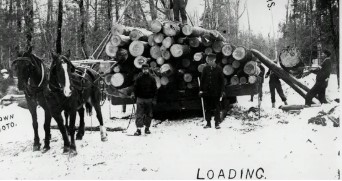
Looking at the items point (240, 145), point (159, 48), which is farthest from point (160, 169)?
point (159, 48)

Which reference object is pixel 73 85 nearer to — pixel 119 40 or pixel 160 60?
pixel 119 40

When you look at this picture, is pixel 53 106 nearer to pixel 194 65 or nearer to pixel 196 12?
pixel 194 65

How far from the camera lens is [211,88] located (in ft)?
32.3

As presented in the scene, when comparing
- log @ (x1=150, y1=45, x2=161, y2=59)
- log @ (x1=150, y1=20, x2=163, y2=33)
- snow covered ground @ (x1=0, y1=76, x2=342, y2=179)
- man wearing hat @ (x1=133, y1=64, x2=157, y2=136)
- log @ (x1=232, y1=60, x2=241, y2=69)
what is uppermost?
log @ (x1=150, y1=20, x2=163, y2=33)

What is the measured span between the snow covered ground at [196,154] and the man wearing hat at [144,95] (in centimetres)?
43

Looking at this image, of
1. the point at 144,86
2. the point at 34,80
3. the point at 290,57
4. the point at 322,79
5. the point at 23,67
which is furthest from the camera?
the point at 290,57

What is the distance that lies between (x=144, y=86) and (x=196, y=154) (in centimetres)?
308

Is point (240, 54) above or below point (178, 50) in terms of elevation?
below

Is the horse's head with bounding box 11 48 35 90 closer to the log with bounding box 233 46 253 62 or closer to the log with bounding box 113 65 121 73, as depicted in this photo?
the log with bounding box 113 65 121 73

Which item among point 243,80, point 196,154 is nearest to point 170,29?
point 243,80

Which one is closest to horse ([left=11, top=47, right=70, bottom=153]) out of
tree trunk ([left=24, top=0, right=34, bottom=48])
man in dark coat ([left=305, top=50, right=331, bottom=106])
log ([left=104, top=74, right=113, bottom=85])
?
log ([left=104, top=74, right=113, bottom=85])

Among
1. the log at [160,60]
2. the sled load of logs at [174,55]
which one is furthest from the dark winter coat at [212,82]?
the log at [160,60]

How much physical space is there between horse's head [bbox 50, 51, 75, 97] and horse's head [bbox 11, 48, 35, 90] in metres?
0.53

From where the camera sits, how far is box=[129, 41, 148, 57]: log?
10844mm
